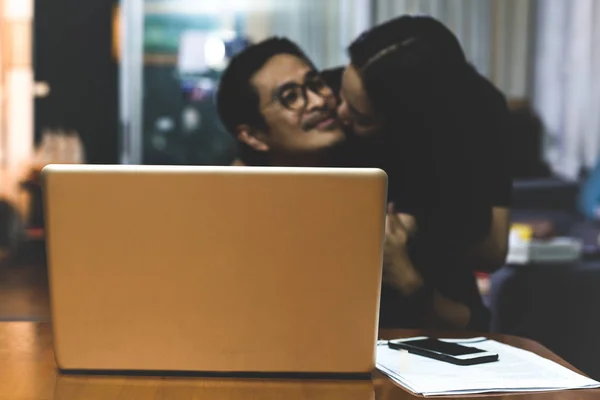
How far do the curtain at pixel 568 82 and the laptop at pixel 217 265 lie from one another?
485 cm

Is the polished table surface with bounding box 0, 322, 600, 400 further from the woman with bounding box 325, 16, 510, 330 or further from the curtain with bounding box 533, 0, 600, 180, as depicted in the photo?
the curtain with bounding box 533, 0, 600, 180

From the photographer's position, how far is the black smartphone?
1.18m

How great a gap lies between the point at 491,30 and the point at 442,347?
16.1 feet

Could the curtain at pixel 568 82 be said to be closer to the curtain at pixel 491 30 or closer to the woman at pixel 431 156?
the curtain at pixel 491 30

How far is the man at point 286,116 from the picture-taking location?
2.04 m

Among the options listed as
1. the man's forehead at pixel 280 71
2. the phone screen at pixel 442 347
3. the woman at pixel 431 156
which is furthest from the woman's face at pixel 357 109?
A: the phone screen at pixel 442 347

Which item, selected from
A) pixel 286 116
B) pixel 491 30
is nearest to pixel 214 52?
pixel 491 30

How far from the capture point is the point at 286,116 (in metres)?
2.29

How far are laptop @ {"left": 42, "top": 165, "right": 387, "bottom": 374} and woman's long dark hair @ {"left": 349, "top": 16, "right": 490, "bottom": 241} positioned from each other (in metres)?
1.11

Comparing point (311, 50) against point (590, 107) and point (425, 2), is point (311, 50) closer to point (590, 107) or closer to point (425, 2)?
point (425, 2)

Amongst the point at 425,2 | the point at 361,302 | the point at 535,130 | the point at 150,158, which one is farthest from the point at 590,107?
the point at 361,302

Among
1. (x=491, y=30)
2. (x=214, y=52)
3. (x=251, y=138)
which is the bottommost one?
(x=251, y=138)

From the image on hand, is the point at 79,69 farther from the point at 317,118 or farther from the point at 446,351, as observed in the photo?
the point at 446,351

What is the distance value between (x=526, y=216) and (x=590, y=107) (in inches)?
59.6
